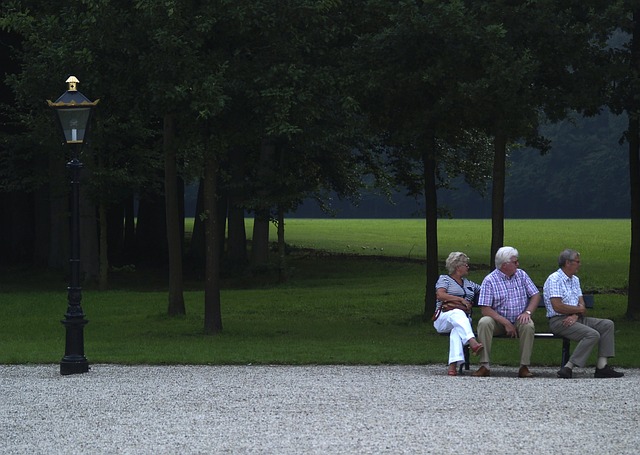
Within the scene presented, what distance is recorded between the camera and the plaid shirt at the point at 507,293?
43.8 feet

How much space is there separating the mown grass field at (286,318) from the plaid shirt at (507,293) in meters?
1.47

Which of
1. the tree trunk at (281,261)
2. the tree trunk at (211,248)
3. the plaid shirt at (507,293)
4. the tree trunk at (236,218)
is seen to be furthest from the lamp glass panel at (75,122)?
the tree trunk at (281,261)

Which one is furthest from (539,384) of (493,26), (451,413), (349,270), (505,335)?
(349,270)

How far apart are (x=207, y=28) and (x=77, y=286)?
14.9 ft

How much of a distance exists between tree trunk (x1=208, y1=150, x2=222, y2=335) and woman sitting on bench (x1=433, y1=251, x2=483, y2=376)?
5592 millimetres

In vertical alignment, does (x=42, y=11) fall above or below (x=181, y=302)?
above

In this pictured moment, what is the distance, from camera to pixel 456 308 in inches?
537

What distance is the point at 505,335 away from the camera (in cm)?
1345

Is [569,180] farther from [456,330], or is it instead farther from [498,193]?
[456,330]

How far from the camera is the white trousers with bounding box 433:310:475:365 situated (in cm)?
1319

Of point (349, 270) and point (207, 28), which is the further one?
point (349, 270)

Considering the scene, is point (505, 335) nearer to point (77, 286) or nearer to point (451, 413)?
point (451, 413)

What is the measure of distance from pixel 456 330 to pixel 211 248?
6.43m

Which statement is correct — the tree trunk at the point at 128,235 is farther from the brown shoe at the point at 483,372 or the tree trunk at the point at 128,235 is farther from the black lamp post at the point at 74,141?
the brown shoe at the point at 483,372
